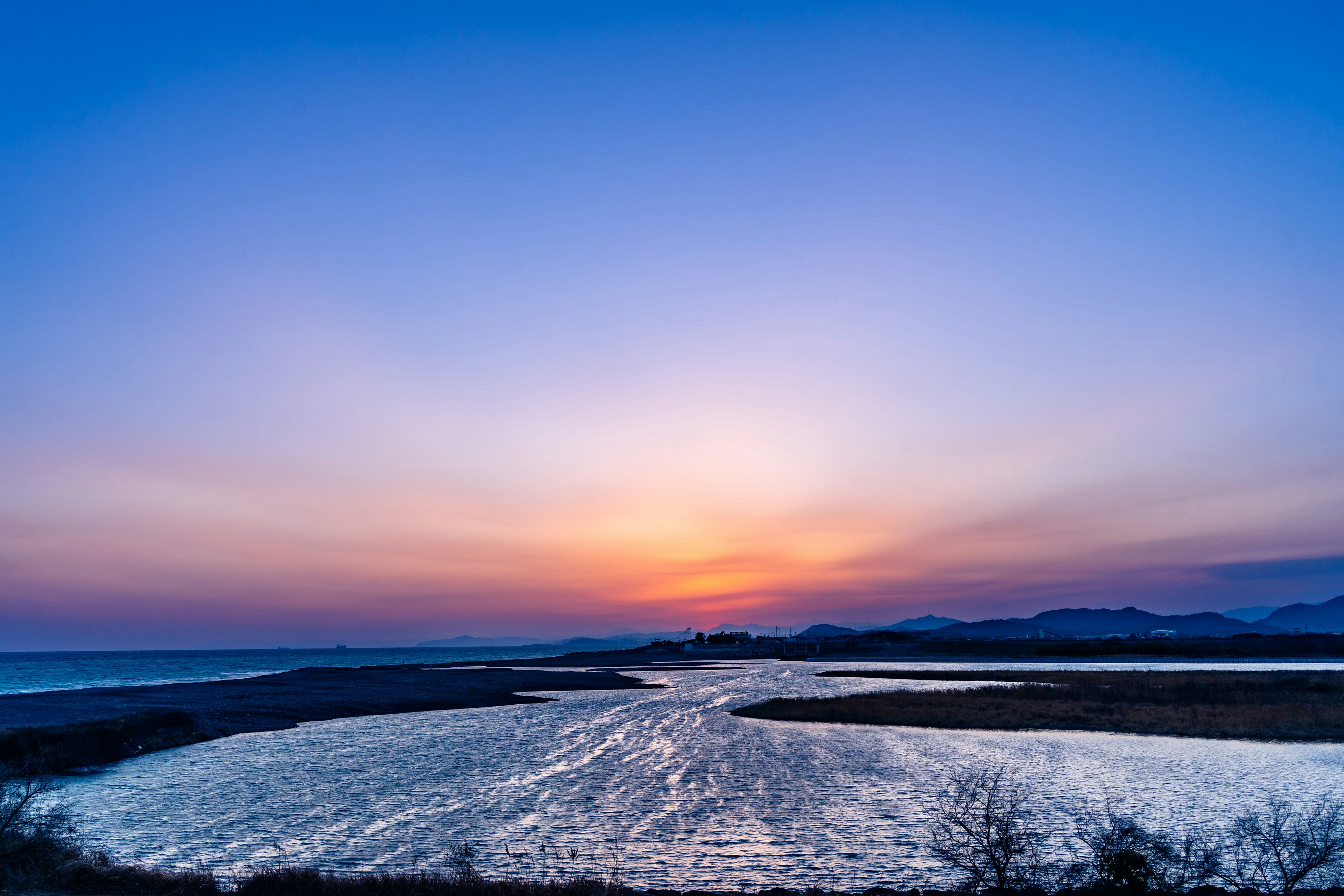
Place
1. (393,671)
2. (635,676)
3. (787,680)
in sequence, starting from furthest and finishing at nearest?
(393,671) < (635,676) < (787,680)

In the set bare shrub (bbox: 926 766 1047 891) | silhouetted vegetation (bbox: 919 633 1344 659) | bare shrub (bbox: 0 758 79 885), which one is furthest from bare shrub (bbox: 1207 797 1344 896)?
silhouetted vegetation (bbox: 919 633 1344 659)

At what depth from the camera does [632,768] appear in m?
36.6

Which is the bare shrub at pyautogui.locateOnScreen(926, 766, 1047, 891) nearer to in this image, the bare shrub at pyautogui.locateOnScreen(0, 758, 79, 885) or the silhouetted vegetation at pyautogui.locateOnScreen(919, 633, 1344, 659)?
the bare shrub at pyautogui.locateOnScreen(0, 758, 79, 885)

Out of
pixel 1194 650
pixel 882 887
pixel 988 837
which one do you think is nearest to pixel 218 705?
pixel 882 887

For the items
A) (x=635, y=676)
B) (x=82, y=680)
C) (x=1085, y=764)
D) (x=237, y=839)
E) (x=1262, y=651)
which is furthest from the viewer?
(x=1262, y=651)

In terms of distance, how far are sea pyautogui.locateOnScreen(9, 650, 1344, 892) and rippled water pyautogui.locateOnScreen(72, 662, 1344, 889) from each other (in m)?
0.13

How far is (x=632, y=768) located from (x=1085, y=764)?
20750mm

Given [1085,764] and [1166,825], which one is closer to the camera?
[1166,825]

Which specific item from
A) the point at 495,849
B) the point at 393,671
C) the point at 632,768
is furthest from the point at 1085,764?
the point at 393,671

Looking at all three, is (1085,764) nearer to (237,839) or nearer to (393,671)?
(237,839)

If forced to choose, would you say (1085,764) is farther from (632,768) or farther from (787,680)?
(787,680)

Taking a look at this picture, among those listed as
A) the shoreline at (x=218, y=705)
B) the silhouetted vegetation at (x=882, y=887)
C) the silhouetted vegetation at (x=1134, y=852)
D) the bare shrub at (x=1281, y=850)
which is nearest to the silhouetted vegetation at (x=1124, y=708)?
the silhouetted vegetation at (x=1134, y=852)

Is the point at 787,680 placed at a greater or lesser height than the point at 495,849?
lesser

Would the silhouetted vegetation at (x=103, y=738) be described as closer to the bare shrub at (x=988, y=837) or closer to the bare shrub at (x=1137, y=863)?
the bare shrub at (x=988, y=837)
